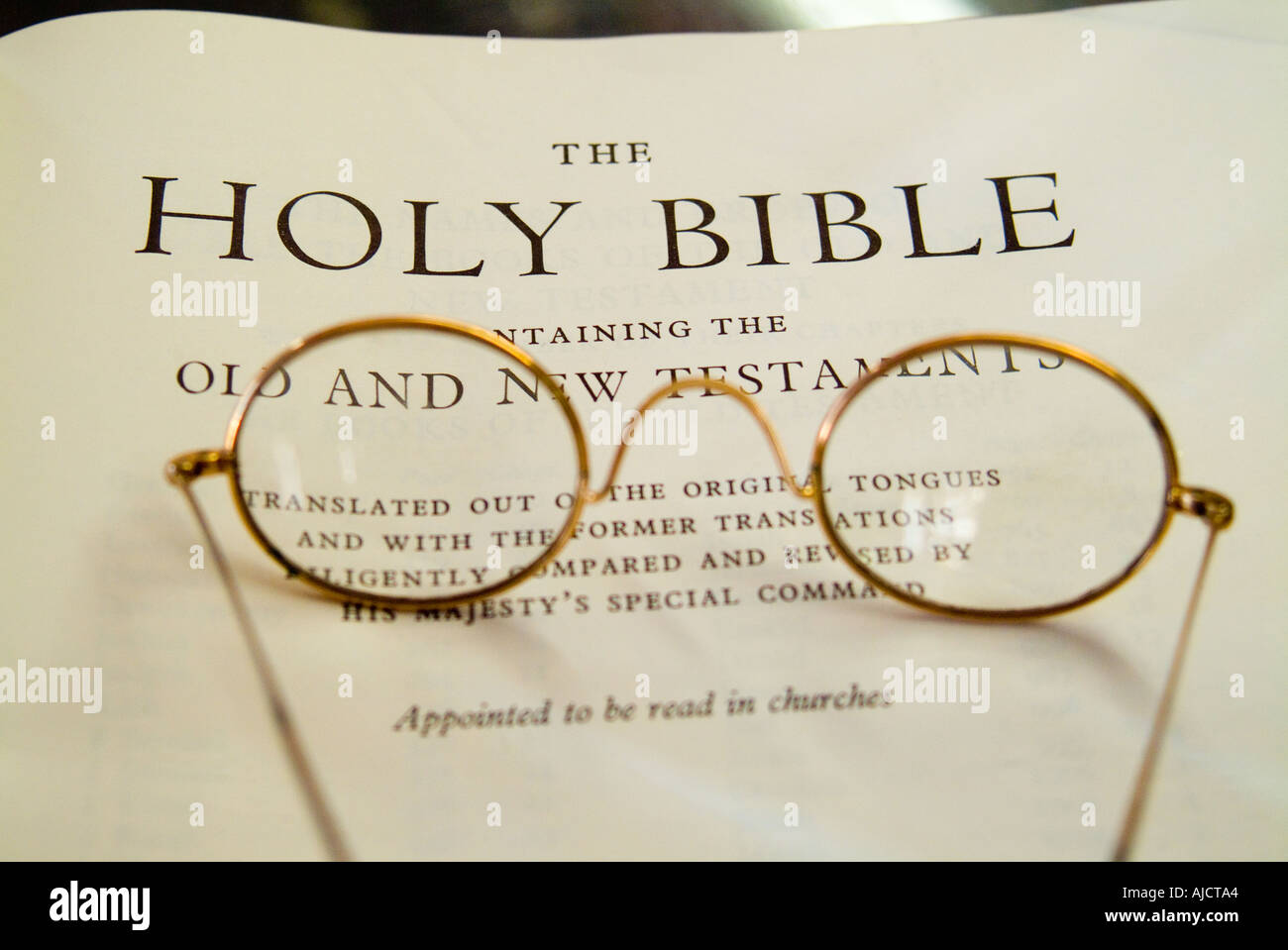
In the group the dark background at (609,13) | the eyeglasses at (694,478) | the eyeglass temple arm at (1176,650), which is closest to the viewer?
the eyeglass temple arm at (1176,650)

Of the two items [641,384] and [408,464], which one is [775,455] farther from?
[408,464]

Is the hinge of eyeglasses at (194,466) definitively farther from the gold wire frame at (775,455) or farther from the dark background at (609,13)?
the dark background at (609,13)

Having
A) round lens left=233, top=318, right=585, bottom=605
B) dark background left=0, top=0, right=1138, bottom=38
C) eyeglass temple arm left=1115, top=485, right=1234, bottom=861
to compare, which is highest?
dark background left=0, top=0, right=1138, bottom=38

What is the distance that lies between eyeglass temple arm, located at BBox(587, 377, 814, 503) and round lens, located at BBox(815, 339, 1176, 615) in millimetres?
16

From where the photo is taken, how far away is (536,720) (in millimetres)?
384

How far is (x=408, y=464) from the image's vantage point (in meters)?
0.48

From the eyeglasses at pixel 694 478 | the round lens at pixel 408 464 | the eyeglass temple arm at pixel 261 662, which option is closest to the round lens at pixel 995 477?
the eyeglasses at pixel 694 478

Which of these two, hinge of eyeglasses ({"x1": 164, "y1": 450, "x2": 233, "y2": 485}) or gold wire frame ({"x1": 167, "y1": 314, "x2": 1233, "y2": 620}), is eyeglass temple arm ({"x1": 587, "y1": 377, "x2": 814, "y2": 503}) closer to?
gold wire frame ({"x1": 167, "y1": 314, "x2": 1233, "y2": 620})

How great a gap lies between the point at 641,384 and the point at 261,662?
244 mm

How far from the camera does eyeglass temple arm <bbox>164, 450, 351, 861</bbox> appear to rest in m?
0.35

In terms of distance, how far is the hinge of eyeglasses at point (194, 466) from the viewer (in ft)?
1.46

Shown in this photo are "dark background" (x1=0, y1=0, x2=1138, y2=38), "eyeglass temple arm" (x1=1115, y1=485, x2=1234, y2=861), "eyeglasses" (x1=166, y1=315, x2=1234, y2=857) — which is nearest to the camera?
"eyeglass temple arm" (x1=1115, y1=485, x2=1234, y2=861)

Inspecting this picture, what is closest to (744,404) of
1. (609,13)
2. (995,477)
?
(995,477)

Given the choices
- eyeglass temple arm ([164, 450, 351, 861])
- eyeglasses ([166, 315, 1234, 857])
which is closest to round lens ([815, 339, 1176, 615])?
eyeglasses ([166, 315, 1234, 857])
